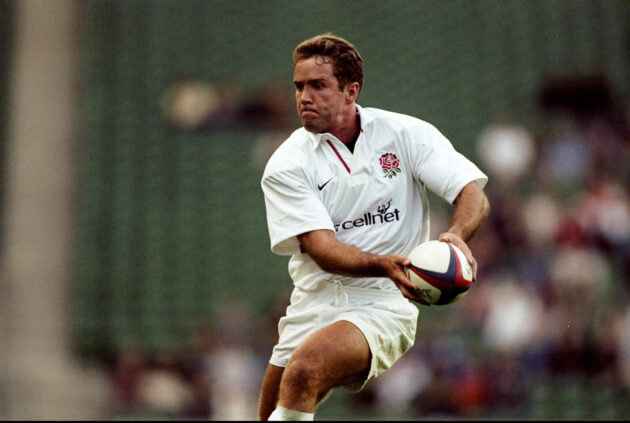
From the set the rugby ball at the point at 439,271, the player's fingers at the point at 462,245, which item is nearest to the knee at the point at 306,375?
the rugby ball at the point at 439,271

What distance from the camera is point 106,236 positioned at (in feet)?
41.9

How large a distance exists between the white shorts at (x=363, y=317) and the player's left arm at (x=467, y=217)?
0.60 metres

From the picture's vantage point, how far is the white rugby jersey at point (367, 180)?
445cm

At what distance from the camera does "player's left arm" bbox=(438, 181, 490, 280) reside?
399 cm

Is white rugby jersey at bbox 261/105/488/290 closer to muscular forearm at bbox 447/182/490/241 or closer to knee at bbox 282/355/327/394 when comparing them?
muscular forearm at bbox 447/182/490/241

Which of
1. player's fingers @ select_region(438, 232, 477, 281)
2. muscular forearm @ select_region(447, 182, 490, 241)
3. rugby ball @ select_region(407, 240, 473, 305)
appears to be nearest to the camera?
rugby ball @ select_region(407, 240, 473, 305)

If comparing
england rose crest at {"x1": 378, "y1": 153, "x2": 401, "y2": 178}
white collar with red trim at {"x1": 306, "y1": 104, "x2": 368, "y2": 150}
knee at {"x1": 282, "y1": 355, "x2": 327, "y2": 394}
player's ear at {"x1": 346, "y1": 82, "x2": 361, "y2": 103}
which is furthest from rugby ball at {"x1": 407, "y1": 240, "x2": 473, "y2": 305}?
player's ear at {"x1": 346, "y1": 82, "x2": 361, "y2": 103}

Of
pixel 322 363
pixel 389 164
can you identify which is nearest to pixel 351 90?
pixel 389 164

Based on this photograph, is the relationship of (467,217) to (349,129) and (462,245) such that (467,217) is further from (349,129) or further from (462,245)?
(349,129)

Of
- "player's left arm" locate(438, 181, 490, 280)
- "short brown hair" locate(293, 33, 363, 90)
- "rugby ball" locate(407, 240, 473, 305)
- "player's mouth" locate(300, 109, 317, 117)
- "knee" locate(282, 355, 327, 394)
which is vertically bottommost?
"knee" locate(282, 355, 327, 394)

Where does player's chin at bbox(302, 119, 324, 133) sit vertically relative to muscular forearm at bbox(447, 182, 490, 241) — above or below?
above

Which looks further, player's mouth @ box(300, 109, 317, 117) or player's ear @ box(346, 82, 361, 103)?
player's ear @ box(346, 82, 361, 103)

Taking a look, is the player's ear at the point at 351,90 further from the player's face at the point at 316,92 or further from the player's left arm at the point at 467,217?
the player's left arm at the point at 467,217

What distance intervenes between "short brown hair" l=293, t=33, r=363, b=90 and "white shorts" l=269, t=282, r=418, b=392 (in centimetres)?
112
